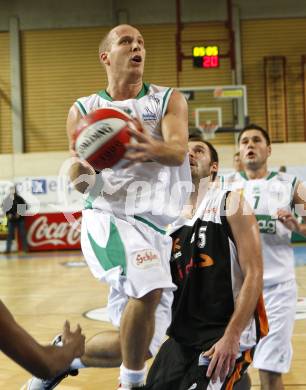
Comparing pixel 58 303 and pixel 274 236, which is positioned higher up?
pixel 274 236

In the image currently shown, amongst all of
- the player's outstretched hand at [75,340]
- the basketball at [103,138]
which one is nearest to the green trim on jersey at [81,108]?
the basketball at [103,138]

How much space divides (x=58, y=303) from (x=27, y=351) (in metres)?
6.52

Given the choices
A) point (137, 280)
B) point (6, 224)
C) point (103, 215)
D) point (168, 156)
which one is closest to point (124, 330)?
point (137, 280)

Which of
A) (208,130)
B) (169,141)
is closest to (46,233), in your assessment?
(208,130)

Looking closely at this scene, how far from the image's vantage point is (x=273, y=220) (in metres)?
4.84

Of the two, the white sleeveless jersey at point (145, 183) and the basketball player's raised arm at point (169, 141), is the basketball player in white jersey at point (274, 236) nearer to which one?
the white sleeveless jersey at point (145, 183)

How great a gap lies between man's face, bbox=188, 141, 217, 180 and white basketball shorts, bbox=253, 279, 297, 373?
115cm

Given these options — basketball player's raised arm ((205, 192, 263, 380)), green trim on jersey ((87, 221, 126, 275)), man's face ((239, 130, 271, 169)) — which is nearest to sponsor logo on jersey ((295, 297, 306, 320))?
man's face ((239, 130, 271, 169))

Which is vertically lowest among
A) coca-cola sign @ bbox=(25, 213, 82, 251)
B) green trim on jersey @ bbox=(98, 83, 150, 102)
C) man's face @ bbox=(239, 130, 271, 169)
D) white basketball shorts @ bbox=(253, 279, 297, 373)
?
coca-cola sign @ bbox=(25, 213, 82, 251)

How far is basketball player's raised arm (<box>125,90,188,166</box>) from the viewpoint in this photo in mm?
2928

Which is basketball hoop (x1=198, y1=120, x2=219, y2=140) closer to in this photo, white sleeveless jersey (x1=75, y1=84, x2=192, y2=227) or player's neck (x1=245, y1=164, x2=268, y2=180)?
player's neck (x1=245, y1=164, x2=268, y2=180)

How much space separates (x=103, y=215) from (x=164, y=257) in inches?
16.0

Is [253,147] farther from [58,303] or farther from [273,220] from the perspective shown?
[58,303]

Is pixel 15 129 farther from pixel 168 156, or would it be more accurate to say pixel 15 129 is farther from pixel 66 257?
pixel 168 156
